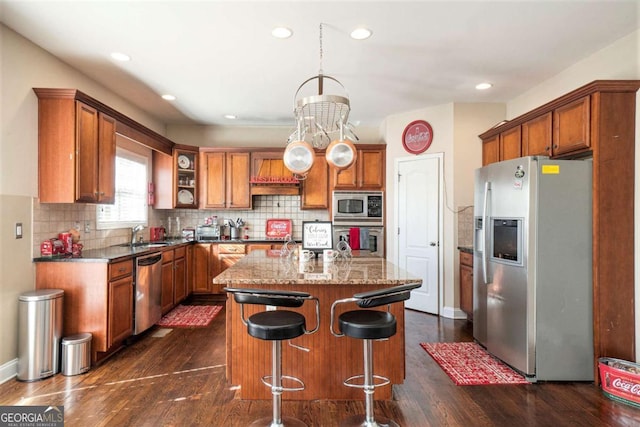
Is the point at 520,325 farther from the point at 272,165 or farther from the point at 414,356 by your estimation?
the point at 272,165

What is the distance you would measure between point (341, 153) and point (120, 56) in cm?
230

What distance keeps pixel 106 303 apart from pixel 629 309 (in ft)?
14.0

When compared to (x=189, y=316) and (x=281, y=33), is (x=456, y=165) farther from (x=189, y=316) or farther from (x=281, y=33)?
(x=189, y=316)

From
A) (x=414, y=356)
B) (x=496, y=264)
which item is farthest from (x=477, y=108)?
(x=414, y=356)

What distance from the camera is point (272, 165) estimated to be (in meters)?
5.54

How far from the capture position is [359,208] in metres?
5.32

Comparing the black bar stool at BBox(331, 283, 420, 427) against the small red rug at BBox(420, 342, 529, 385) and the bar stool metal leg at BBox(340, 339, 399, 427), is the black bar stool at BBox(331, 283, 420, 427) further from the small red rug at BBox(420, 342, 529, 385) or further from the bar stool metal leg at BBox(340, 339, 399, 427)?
the small red rug at BBox(420, 342, 529, 385)

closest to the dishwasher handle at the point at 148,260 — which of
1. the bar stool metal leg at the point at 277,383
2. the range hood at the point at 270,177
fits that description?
the range hood at the point at 270,177

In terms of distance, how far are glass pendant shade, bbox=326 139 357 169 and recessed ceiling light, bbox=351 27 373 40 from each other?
2.92 feet

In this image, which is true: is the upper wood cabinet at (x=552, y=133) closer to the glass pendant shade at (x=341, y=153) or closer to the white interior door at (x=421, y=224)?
the white interior door at (x=421, y=224)

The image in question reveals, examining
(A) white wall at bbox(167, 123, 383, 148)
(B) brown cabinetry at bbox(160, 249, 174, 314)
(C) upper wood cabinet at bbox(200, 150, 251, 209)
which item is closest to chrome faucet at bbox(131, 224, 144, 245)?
(B) brown cabinetry at bbox(160, 249, 174, 314)

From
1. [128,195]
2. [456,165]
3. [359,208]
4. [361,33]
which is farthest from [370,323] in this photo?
[128,195]

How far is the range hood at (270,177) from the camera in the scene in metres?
5.42

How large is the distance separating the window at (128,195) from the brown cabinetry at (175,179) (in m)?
0.21
